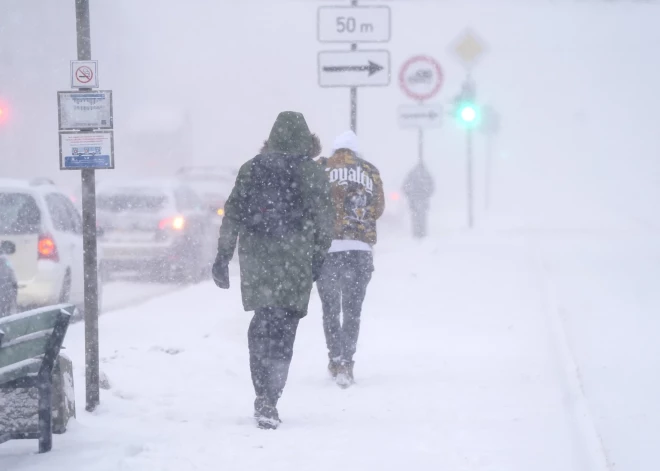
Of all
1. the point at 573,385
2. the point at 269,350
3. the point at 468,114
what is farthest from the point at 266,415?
the point at 468,114

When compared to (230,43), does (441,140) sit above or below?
below

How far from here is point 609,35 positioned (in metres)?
86.6

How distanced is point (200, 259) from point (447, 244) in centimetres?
526

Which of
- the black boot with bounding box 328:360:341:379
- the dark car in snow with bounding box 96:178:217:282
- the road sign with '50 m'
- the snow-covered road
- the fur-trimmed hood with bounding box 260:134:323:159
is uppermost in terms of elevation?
the road sign with '50 m'

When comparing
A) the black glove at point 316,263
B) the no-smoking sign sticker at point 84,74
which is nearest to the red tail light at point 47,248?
the no-smoking sign sticker at point 84,74

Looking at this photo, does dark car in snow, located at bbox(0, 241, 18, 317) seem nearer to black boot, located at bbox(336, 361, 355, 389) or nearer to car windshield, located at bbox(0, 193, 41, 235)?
car windshield, located at bbox(0, 193, 41, 235)

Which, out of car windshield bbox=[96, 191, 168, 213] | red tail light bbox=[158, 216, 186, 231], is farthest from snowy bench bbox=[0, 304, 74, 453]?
Result: car windshield bbox=[96, 191, 168, 213]

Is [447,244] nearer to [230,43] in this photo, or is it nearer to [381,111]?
[230,43]

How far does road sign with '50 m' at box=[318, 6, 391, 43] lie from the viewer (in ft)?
33.9

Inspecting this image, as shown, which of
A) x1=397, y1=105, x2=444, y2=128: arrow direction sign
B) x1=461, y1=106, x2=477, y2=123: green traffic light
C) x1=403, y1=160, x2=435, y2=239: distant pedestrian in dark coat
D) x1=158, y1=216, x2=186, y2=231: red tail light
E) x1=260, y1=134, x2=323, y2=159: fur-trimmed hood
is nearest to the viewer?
x1=260, y1=134, x2=323, y2=159: fur-trimmed hood

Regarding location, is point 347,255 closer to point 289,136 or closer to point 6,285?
point 289,136

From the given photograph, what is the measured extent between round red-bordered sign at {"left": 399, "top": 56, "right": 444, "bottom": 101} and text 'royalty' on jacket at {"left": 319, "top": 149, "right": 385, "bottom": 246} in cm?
587

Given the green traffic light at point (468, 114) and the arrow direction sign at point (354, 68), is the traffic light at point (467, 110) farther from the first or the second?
the arrow direction sign at point (354, 68)

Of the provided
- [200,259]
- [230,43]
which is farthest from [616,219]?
[230,43]
